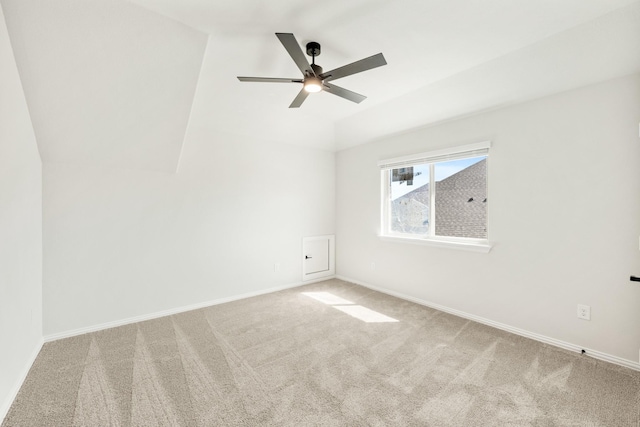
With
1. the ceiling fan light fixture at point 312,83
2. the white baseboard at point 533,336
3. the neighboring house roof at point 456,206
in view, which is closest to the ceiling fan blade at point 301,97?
the ceiling fan light fixture at point 312,83

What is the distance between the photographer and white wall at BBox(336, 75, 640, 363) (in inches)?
85.0

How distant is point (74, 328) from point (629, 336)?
4.95 metres

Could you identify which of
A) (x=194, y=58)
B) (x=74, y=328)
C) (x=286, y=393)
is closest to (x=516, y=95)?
(x=194, y=58)

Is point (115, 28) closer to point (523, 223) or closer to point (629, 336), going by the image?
point (523, 223)

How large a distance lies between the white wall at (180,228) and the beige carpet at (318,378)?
0.41 metres

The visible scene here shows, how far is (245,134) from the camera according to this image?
3771mm

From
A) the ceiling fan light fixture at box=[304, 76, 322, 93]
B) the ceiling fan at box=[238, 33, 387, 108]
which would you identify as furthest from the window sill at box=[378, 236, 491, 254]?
the ceiling fan light fixture at box=[304, 76, 322, 93]

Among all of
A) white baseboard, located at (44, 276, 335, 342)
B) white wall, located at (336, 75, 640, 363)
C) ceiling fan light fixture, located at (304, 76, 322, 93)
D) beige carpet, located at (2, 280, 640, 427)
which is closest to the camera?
beige carpet, located at (2, 280, 640, 427)

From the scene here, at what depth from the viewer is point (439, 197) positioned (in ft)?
11.5

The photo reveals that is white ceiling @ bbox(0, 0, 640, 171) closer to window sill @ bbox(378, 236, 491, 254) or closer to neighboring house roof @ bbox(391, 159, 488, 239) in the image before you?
neighboring house roof @ bbox(391, 159, 488, 239)

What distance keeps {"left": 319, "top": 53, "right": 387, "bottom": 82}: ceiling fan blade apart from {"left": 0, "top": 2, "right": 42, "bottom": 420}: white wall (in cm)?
206

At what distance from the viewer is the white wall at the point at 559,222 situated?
2.16 m

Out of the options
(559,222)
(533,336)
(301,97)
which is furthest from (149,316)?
(559,222)

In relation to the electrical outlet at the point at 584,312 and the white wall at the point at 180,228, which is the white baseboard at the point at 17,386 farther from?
the electrical outlet at the point at 584,312
